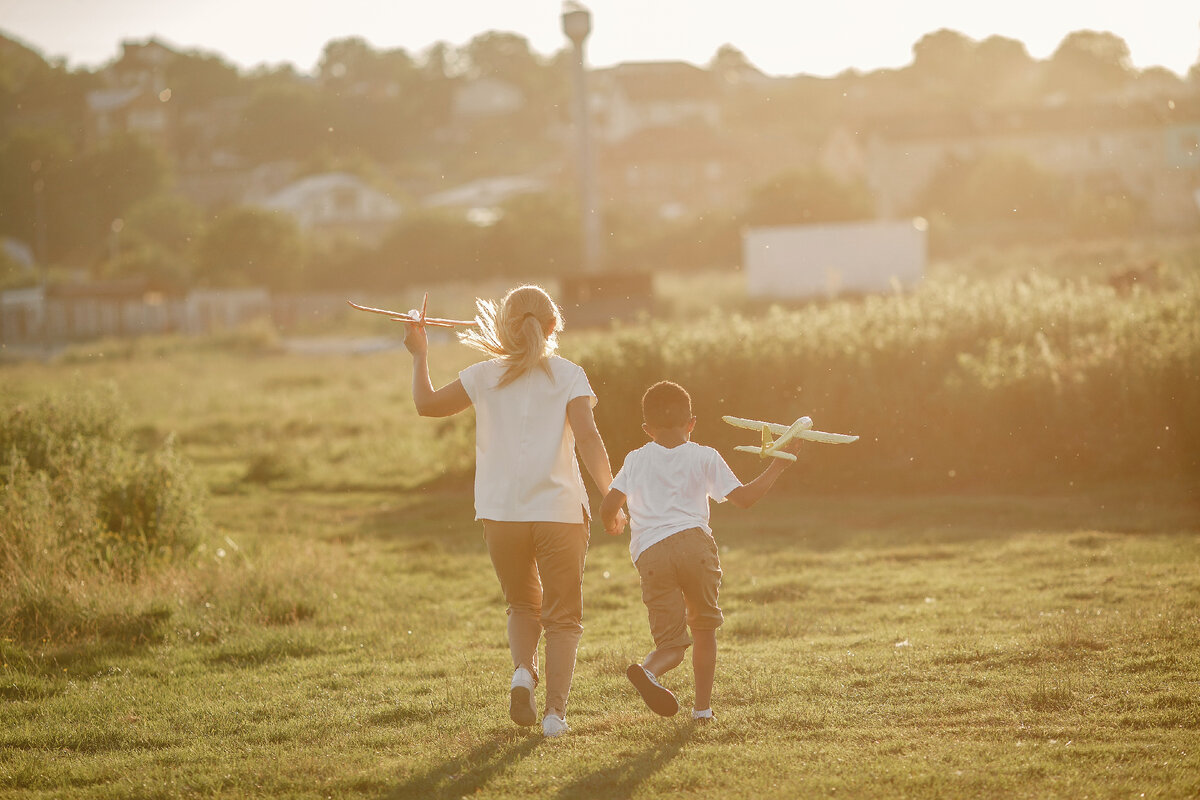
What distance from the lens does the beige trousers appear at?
5875 millimetres

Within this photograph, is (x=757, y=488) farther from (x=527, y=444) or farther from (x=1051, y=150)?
(x=1051, y=150)

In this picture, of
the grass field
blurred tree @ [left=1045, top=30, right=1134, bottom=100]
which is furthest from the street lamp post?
the grass field

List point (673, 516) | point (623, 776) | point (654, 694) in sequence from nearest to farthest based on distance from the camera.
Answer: point (623, 776), point (654, 694), point (673, 516)

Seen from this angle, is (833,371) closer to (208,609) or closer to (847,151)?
(208,609)

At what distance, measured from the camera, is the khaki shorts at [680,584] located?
19.2ft

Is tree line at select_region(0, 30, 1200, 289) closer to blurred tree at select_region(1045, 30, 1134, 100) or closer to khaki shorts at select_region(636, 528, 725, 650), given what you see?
blurred tree at select_region(1045, 30, 1134, 100)

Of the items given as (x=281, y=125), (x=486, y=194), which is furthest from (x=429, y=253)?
(x=281, y=125)

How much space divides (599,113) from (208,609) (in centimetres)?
9852

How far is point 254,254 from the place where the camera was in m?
67.2

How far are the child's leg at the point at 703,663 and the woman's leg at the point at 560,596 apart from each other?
0.54 metres

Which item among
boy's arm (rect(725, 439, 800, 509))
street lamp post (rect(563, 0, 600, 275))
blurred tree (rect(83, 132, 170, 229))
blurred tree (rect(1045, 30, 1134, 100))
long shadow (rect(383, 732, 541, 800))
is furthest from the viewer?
blurred tree (rect(83, 132, 170, 229))

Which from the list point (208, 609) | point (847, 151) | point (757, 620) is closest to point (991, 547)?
point (757, 620)

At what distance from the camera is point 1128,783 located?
500 cm

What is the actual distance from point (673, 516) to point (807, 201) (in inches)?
2483
